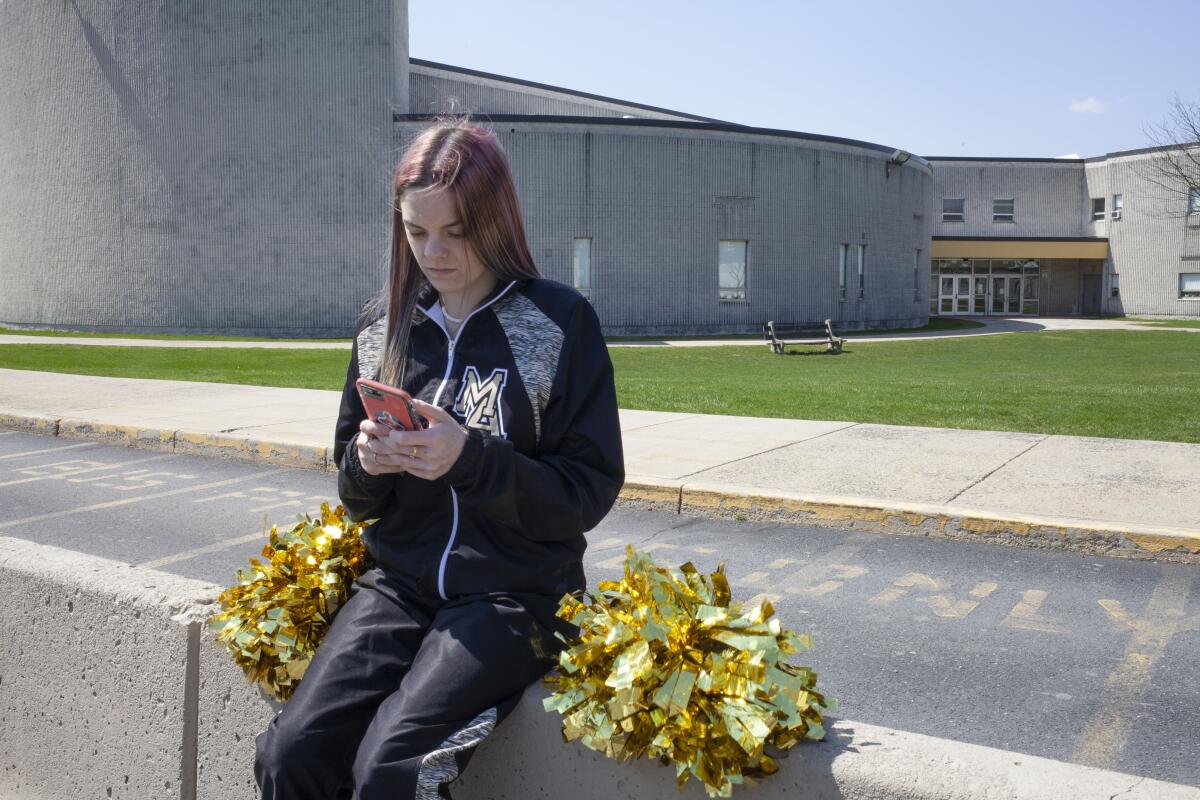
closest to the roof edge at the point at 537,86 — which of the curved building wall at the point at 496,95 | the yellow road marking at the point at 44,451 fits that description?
the curved building wall at the point at 496,95

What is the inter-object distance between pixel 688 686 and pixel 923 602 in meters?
3.74

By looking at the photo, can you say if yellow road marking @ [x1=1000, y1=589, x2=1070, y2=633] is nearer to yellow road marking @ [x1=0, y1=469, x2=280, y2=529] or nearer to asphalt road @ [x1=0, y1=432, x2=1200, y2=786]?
asphalt road @ [x1=0, y1=432, x2=1200, y2=786]

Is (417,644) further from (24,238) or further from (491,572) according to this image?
(24,238)

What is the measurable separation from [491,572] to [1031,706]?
2541 mm

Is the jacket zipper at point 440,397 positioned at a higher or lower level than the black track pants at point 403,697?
higher

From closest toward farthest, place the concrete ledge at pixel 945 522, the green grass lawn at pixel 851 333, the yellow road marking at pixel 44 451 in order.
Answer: the concrete ledge at pixel 945 522, the yellow road marking at pixel 44 451, the green grass lawn at pixel 851 333

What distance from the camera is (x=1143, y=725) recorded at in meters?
4.04

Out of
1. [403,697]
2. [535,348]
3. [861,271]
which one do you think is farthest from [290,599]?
[861,271]

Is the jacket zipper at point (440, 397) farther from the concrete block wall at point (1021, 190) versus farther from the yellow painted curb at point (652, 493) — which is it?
the concrete block wall at point (1021, 190)

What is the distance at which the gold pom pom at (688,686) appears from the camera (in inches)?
83.6

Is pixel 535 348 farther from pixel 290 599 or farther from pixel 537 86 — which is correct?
pixel 537 86

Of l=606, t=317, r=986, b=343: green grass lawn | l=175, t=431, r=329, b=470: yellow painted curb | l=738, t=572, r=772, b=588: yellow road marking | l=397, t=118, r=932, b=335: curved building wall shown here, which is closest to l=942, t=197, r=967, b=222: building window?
l=606, t=317, r=986, b=343: green grass lawn

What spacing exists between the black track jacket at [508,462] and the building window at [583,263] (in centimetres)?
3113

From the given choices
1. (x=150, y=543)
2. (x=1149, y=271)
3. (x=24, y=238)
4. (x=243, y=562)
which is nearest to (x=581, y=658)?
(x=243, y=562)
